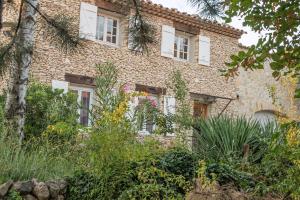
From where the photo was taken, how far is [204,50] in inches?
518

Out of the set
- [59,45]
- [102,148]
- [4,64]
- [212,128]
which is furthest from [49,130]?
[212,128]

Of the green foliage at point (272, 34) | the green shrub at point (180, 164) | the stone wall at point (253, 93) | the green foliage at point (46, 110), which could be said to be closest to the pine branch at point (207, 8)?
the green shrub at point (180, 164)

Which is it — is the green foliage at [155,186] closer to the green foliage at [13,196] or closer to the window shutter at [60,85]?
the green foliage at [13,196]

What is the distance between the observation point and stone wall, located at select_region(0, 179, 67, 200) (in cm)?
445

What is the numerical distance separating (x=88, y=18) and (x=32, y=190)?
7.31m

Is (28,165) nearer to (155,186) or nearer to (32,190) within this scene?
(32,190)

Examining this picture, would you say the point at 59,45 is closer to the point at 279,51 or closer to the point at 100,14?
the point at 279,51

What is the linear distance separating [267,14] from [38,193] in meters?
3.50

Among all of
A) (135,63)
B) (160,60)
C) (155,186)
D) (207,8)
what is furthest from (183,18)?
(155,186)

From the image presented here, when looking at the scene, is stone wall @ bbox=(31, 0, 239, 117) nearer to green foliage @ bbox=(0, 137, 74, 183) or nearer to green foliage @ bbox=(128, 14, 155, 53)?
green foliage @ bbox=(128, 14, 155, 53)

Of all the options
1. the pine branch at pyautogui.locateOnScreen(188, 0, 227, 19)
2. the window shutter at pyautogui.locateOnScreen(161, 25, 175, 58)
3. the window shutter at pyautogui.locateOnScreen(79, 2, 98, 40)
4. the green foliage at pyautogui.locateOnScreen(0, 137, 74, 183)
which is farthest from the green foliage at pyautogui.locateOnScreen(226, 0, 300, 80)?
the window shutter at pyautogui.locateOnScreen(161, 25, 175, 58)

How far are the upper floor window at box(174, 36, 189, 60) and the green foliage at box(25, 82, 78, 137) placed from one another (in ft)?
18.6

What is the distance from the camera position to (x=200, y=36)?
43.2 ft

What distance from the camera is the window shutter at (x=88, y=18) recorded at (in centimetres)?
1111
